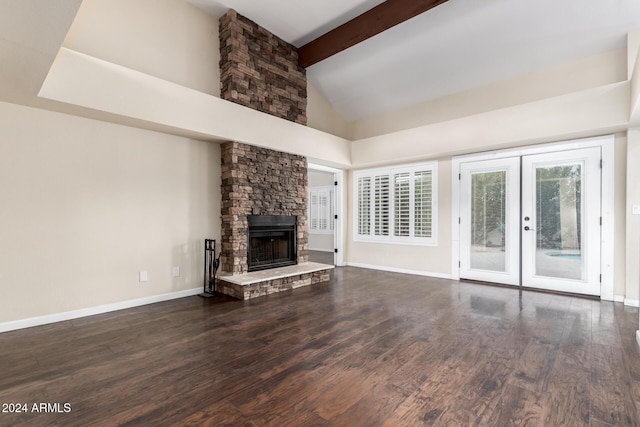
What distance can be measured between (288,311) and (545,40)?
5.17 m

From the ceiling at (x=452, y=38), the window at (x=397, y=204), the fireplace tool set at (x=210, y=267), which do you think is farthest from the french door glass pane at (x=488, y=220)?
the fireplace tool set at (x=210, y=267)

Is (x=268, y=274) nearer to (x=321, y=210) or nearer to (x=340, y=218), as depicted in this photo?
(x=340, y=218)

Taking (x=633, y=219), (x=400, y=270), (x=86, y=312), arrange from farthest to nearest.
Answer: (x=400, y=270)
(x=633, y=219)
(x=86, y=312)

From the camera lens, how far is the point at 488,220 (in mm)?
5246

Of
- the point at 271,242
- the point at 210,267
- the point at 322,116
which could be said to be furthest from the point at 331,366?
the point at 322,116

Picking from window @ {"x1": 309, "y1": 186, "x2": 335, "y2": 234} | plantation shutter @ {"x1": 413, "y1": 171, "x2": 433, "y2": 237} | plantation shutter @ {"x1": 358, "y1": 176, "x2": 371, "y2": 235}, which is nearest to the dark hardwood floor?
plantation shutter @ {"x1": 413, "y1": 171, "x2": 433, "y2": 237}

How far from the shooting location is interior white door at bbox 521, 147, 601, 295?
433 cm

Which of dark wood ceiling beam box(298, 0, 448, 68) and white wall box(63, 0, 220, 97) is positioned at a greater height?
dark wood ceiling beam box(298, 0, 448, 68)

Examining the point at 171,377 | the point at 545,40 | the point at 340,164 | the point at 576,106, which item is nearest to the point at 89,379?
the point at 171,377

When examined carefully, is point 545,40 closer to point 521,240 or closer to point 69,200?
point 521,240

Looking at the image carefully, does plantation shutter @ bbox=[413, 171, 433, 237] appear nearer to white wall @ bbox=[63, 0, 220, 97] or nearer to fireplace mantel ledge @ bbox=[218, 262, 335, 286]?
fireplace mantel ledge @ bbox=[218, 262, 335, 286]

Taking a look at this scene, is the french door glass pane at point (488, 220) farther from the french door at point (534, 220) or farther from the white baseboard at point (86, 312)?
the white baseboard at point (86, 312)

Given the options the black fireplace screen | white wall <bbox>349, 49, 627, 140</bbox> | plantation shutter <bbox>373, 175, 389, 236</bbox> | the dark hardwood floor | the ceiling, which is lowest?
the dark hardwood floor

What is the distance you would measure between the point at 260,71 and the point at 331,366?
15.1 ft
